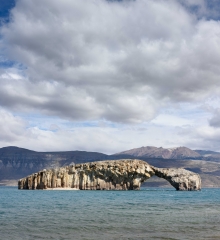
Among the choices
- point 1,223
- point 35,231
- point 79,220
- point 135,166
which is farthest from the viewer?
point 135,166

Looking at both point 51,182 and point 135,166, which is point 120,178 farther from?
point 51,182

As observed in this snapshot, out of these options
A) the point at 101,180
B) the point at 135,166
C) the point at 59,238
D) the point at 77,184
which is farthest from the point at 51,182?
the point at 59,238

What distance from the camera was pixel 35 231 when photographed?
2336 cm

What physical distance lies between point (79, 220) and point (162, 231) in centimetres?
877

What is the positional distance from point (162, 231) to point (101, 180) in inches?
4463

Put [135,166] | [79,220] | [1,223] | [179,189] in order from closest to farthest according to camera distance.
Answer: [1,223] → [79,220] → [135,166] → [179,189]

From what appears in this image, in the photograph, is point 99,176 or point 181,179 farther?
point 181,179

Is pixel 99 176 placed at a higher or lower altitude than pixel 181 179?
higher

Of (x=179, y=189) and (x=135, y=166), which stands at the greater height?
(x=135, y=166)

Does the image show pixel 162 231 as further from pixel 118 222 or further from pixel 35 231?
pixel 35 231

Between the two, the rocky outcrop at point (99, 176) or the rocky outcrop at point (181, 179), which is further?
the rocky outcrop at point (181, 179)

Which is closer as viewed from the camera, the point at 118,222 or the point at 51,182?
the point at 118,222

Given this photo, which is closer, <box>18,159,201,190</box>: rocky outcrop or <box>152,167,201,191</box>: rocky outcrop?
<box>18,159,201,190</box>: rocky outcrop

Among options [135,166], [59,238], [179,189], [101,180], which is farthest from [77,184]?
[59,238]
